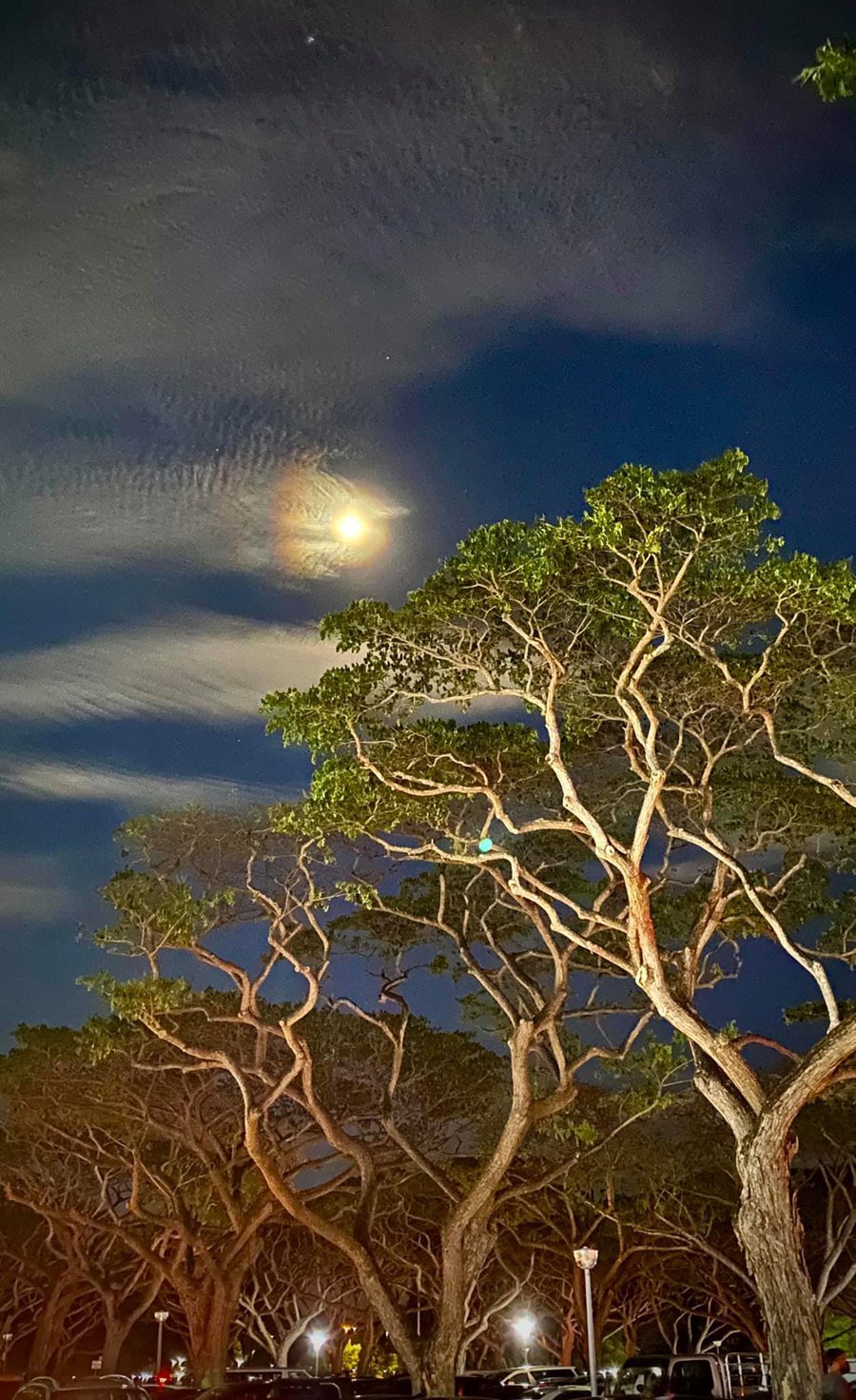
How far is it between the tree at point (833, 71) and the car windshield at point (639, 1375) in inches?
913

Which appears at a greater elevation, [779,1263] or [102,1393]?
[779,1263]

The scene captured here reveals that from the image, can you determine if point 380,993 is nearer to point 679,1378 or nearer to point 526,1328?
point 679,1378

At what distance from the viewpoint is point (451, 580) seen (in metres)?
Answer: 16.5

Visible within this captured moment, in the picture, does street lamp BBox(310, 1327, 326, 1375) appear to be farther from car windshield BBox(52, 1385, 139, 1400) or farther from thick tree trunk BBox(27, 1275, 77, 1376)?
car windshield BBox(52, 1385, 139, 1400)

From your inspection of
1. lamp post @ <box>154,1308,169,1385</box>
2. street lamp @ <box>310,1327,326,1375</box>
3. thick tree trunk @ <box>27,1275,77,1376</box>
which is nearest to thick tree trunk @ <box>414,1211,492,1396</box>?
thick tree trunk @ <box>27,1275,77,1376</box>

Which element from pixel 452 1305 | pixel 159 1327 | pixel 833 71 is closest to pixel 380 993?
pixel 452 1305

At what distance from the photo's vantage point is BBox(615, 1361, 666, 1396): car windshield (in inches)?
971

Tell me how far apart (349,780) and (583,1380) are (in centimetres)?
1814

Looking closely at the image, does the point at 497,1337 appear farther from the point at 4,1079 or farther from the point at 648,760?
the point at 648,760

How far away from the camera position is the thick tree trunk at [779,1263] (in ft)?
44.6

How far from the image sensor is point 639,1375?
84.8 feet

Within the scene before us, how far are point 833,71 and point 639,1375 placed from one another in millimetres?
25075

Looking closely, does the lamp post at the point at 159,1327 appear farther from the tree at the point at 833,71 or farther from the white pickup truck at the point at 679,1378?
the tree at the point at 833,71

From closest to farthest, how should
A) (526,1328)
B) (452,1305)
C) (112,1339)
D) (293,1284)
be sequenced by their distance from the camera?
1. (452,1305)
2. (112,1339)
3. (293,1284)
4. (526,1328)
